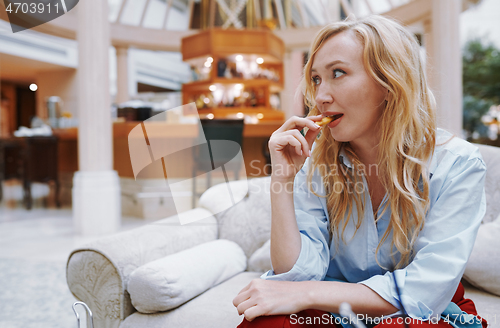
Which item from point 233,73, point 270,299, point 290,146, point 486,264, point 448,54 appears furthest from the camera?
point 233,73

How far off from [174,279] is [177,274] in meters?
0.03

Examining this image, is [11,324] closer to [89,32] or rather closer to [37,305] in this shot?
[37,305]

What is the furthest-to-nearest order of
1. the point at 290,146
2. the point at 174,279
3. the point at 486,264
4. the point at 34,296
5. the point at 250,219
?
the point at 34,296, the point at 250,219, the point at 486,264, the point at 174,279, the point at 290,146

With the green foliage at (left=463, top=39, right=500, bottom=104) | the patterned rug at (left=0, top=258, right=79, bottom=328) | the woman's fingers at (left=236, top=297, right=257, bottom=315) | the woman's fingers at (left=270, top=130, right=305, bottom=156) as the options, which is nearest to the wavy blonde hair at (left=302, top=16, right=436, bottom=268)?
the woman's fingers at (left=270, top=130, right=305, bottom=156)

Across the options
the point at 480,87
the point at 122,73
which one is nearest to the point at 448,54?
the point at 122,73

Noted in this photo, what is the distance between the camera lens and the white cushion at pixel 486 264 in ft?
4.10

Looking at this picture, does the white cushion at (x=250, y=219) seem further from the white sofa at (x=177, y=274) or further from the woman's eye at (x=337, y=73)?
the woman's eye at (x=337, y=73)

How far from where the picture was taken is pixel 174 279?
116cm

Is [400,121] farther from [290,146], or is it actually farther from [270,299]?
[270,299]

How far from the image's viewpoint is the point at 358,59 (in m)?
0.85

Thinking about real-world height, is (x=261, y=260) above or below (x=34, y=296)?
above

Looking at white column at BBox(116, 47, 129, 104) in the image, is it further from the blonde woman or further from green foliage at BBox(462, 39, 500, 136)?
green foliage at BBox(462, 39, 500, 136)

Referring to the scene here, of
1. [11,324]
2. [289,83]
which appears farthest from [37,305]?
[289,83]

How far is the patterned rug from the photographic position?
1.83 meters
